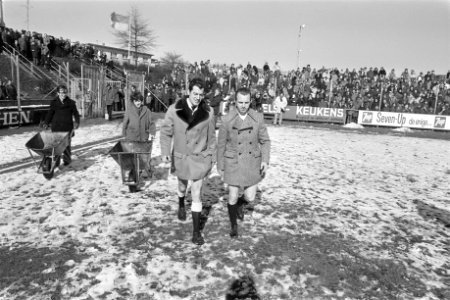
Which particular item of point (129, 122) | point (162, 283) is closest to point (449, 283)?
point (162, 283)

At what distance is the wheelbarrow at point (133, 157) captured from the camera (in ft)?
20.1

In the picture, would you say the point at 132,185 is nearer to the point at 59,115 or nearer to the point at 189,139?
the point at 189,139

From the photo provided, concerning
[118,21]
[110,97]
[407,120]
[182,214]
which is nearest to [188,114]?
[182,214]

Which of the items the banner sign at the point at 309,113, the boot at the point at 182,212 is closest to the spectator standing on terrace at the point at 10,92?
the banner sign at the point at 309,113

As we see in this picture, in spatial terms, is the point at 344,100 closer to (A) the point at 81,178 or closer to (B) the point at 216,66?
(B) the point at 216,66

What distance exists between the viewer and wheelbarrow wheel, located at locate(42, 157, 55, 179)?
23.4 feet

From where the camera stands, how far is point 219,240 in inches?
185

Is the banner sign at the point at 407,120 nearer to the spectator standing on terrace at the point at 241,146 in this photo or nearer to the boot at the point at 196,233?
the spectator standing on terrace at the point at 241,146

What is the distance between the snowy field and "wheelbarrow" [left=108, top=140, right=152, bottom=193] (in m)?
0.38

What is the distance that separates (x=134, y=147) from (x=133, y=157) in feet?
0.56

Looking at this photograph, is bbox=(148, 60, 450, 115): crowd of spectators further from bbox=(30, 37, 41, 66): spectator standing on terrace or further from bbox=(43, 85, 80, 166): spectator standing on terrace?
bbox=(43, 85, 80, 166): spectator standing on terrace

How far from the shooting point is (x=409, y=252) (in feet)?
15.2

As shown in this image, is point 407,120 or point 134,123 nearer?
point 134,123

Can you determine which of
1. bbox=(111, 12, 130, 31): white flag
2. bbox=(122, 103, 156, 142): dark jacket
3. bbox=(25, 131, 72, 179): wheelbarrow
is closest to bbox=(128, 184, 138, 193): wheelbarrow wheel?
bbox=(122, 103, 156, 142): dark jacket
